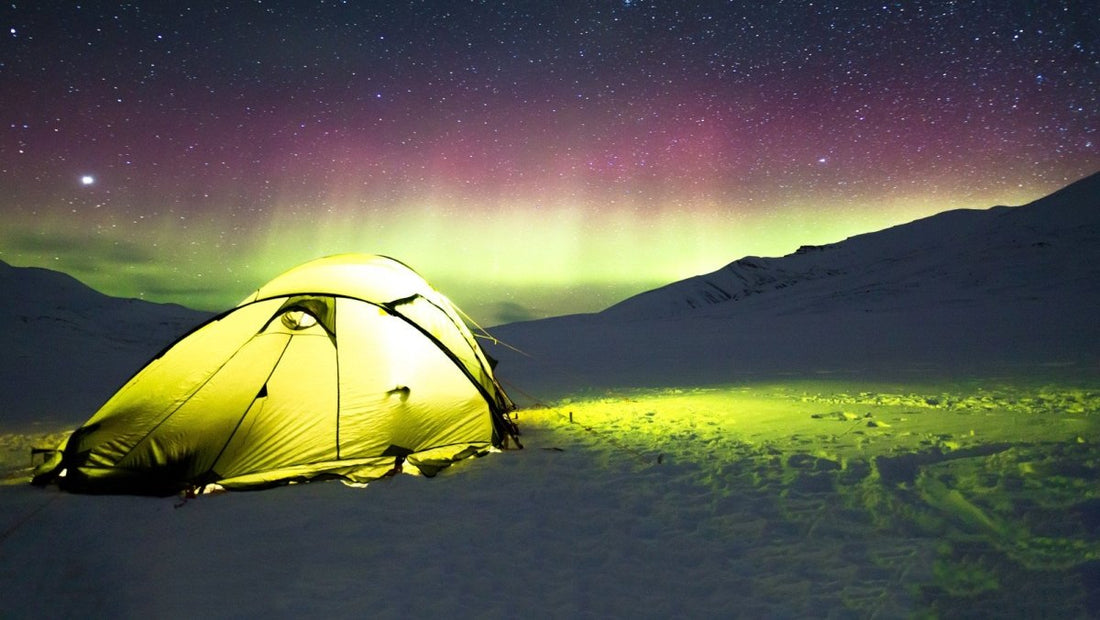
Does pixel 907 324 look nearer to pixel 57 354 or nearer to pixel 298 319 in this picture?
pixel 298 319

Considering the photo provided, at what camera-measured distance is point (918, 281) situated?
64.5 meters

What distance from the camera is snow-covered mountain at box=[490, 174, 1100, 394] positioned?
17.9 m

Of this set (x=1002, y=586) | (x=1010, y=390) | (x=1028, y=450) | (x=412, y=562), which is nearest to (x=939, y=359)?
(x=1010, y=390)

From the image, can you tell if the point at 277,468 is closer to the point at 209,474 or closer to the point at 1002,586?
the point at 209,474

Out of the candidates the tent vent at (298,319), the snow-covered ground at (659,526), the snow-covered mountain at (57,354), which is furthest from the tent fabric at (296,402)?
the snow-covered mountain at (57,354)

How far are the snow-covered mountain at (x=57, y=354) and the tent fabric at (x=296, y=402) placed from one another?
24.3 feet

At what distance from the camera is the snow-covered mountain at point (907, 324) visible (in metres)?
17.9

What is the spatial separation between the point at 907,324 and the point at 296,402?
35469 millimetres

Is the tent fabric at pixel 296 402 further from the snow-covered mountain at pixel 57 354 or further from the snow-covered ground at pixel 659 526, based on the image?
the snow-covered mountain at pixel 57 354

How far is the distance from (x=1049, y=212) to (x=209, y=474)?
9773cm

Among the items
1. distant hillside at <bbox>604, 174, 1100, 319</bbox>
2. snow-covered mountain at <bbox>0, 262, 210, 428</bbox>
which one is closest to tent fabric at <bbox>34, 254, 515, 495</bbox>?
snow-covered mountain at <bbox>0, 262, 210, 428</bbox>

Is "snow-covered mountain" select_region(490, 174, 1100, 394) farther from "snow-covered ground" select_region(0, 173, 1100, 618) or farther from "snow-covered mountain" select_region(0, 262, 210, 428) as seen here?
"snow-covered mountain" select_region(0, 262, 210, 428)

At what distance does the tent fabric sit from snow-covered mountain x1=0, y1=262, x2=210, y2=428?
7404 mm

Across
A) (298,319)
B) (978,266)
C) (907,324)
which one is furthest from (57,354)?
(978,266)
